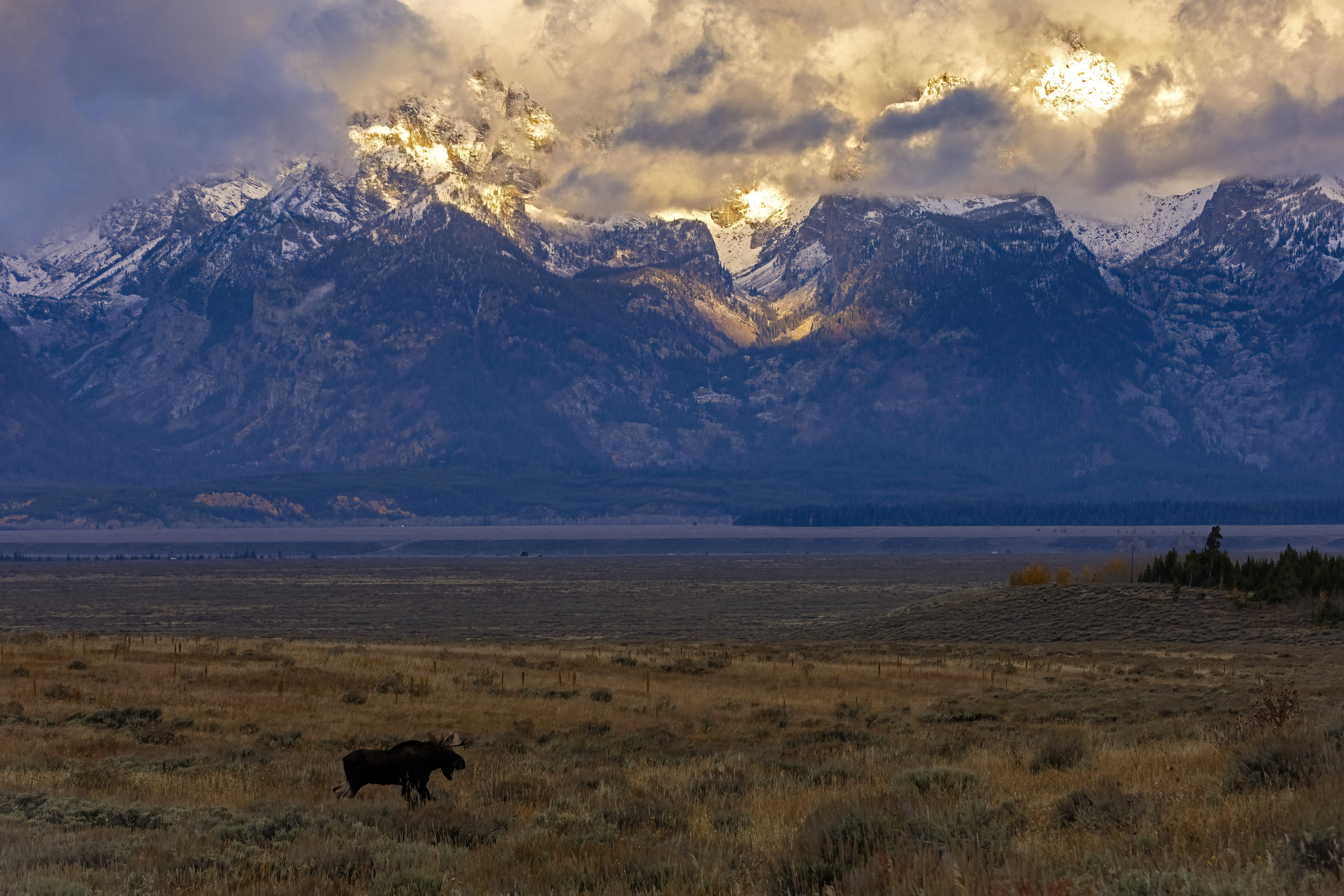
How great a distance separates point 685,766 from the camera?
1944 centimetres

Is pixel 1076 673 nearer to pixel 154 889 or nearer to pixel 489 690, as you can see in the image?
pixel 489 690

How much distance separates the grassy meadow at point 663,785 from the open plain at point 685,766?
0.06 metres

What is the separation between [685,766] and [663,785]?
2.66 m

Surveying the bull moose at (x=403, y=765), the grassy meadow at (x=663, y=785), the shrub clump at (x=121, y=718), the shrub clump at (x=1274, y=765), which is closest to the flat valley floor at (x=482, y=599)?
the grassy meadow at (x=663, y=785)

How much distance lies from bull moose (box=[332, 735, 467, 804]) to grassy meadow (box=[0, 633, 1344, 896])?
467 millimetres

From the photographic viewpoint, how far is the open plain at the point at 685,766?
32.3ft

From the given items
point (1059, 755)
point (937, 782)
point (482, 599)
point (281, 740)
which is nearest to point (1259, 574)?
point (1059, 755)

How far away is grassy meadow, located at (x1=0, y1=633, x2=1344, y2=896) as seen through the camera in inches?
379

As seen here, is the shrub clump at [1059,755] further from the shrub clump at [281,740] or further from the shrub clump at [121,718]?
the shrub clump at [121,718]

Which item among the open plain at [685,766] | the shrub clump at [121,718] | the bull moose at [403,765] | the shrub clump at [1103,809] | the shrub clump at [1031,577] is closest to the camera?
the open plain at [685,766]

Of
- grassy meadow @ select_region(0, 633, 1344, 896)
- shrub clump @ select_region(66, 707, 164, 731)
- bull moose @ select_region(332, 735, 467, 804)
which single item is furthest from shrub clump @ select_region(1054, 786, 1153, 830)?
shrub clump @ select_region(66, 707, 164, 731)

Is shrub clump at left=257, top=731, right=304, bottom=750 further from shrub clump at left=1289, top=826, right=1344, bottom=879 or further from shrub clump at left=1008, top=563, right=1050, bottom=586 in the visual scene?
shrub clump at left=1008, top=563, right=1050, bottom=586

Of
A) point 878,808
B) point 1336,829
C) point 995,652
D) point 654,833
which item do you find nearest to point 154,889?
point 654,833

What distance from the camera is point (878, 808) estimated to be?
11.0 metres
